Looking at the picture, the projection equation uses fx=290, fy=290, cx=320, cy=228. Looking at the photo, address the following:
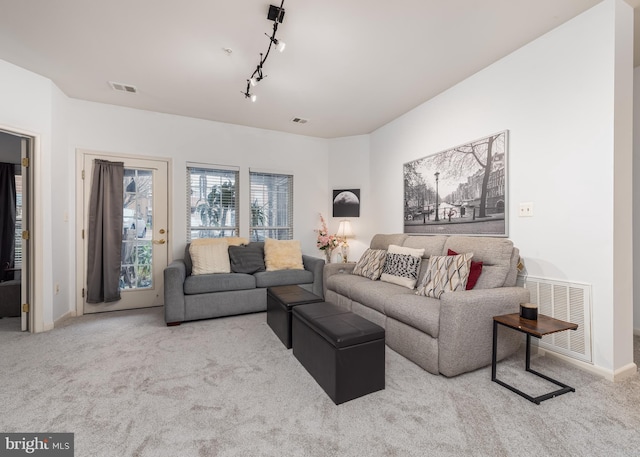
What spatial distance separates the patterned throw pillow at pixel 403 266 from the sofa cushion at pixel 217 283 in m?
1.67

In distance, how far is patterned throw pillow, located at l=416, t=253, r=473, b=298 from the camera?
95.7 inches

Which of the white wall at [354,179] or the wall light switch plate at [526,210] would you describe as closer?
the wall light switch plate at [526,210]

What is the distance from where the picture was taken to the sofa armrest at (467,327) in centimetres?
201

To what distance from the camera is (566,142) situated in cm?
228

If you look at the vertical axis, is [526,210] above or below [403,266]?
above

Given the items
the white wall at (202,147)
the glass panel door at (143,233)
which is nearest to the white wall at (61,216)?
the white wall at (202,147)

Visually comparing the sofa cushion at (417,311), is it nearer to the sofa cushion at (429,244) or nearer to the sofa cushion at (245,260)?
the sofa cushion at (429,244)

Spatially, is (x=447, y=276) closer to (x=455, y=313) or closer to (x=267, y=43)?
(x=455, y=313)

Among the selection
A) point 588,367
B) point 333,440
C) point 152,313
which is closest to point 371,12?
point 333,440

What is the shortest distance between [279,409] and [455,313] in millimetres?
1302

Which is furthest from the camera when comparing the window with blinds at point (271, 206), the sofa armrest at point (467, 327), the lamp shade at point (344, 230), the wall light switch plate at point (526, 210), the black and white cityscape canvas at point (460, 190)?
the lamp shade at point (344, 230)

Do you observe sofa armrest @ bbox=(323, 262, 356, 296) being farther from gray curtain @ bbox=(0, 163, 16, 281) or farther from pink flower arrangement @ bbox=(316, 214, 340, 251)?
gray curtain @ bbox=(0, 163, 16, 281)

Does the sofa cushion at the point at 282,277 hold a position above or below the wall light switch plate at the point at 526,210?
below

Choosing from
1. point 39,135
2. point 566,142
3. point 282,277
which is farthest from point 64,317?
point 566,142
